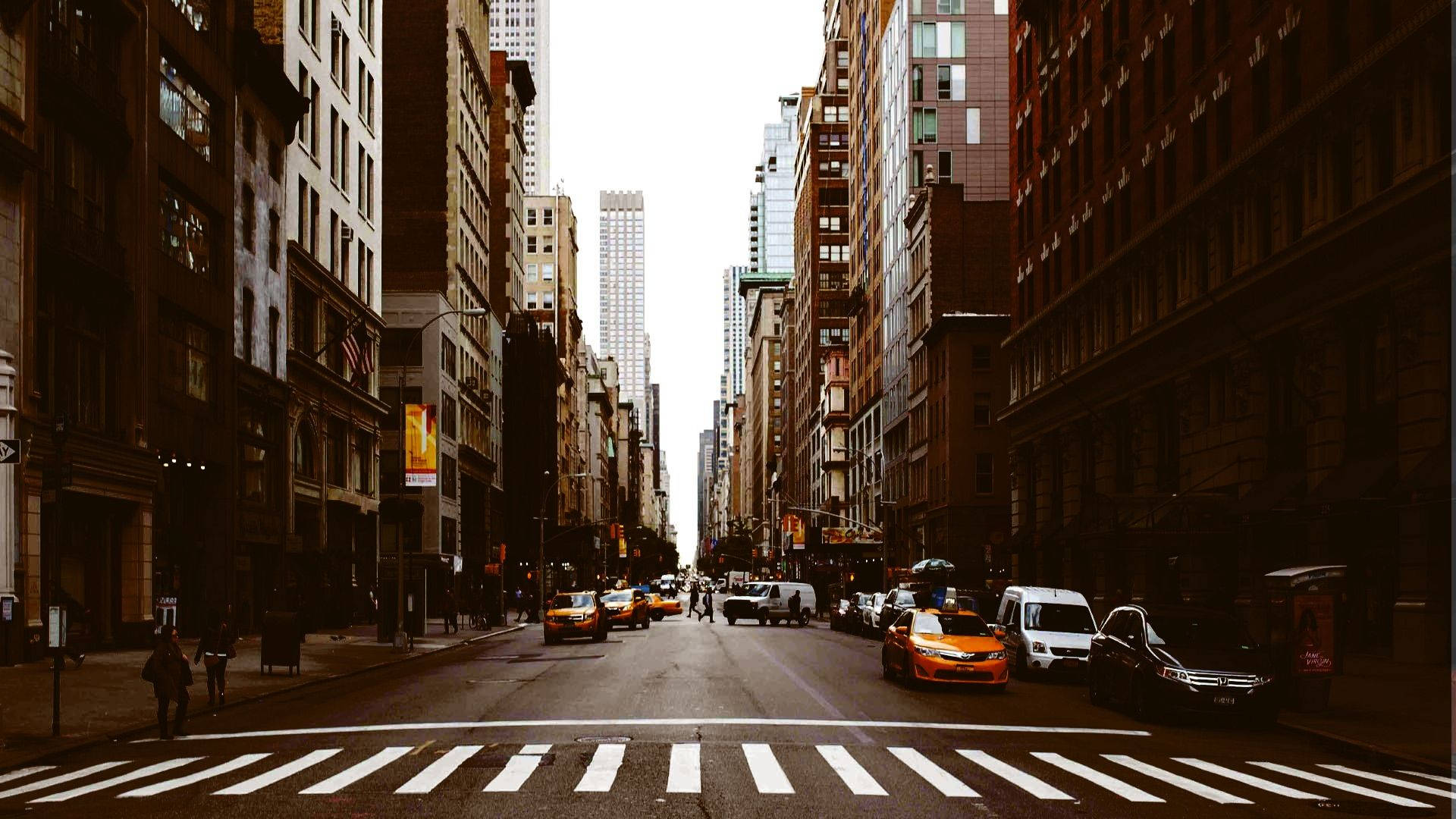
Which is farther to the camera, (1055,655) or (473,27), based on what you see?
(473,27)

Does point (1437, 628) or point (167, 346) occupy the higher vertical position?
point (167, 346)

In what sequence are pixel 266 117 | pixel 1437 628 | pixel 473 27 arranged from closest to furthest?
pixel 1437 628
pixel 266 117
pixel 473 27

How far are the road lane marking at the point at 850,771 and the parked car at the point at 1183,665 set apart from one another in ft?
21.9

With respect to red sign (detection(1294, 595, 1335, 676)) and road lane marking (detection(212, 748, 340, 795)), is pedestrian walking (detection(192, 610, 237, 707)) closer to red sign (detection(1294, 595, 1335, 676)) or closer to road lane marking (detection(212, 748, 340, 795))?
road lane marking (detection(212, 748, 340, 795))

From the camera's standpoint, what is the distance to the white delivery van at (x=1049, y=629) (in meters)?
33.2

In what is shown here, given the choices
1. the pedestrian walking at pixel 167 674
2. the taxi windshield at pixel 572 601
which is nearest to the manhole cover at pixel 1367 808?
the pedestrian walking at pixel 167 674

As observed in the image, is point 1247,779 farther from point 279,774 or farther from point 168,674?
point 168,674

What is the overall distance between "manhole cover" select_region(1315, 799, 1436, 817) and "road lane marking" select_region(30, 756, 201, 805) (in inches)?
497

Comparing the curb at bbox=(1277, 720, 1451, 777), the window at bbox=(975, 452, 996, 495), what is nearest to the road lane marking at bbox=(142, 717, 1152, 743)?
the curb at bbox=(1277, 720, 1451, 777)

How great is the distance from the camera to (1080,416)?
6016 cm

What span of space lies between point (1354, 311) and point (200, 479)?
3320 centimetres

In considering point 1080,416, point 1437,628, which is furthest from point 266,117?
point 1437,628

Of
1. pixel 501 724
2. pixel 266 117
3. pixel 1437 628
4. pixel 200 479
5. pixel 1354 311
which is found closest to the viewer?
pixel 501 724

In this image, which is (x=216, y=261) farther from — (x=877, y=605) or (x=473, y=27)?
(x=473, y=27)
